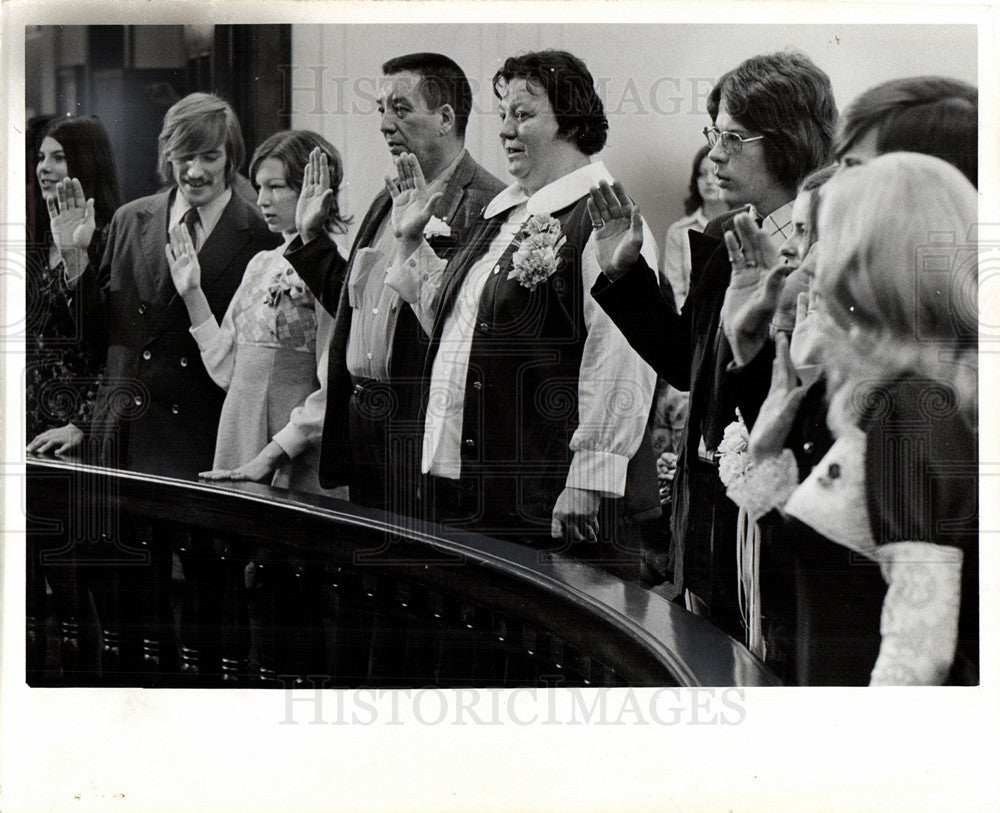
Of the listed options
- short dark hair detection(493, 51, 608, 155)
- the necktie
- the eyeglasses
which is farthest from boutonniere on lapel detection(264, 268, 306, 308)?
the eyeglasses

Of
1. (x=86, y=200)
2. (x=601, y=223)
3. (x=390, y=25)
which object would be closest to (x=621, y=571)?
(x=601, y=223)

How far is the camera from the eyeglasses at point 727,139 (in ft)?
9.12

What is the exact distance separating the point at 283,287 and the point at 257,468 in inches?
20.1

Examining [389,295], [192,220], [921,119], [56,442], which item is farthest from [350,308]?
[921,119]

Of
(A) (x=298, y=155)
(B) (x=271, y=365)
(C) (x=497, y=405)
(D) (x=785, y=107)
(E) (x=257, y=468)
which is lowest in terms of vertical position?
(E) (x=257, y=468)

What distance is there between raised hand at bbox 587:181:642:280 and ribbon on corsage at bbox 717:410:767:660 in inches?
20.3

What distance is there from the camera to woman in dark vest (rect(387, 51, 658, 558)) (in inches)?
111

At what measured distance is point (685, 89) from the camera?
9.18 feet

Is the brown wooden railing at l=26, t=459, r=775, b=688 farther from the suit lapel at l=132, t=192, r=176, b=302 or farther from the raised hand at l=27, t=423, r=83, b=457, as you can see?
the suit lapel at l=132, t=192, r=176, b=302

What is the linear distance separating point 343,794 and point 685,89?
2116 mm

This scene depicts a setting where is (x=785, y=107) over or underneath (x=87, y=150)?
over

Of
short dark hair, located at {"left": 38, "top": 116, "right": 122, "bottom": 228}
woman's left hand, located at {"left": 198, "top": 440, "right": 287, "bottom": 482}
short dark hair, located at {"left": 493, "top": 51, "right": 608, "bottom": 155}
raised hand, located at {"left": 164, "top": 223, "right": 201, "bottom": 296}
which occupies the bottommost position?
woman's left hand, located at {"left": 198, "top": 440, "right": 287, "bottom": 482}

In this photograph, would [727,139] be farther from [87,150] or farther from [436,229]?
[87,150]

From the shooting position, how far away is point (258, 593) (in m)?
2.90
